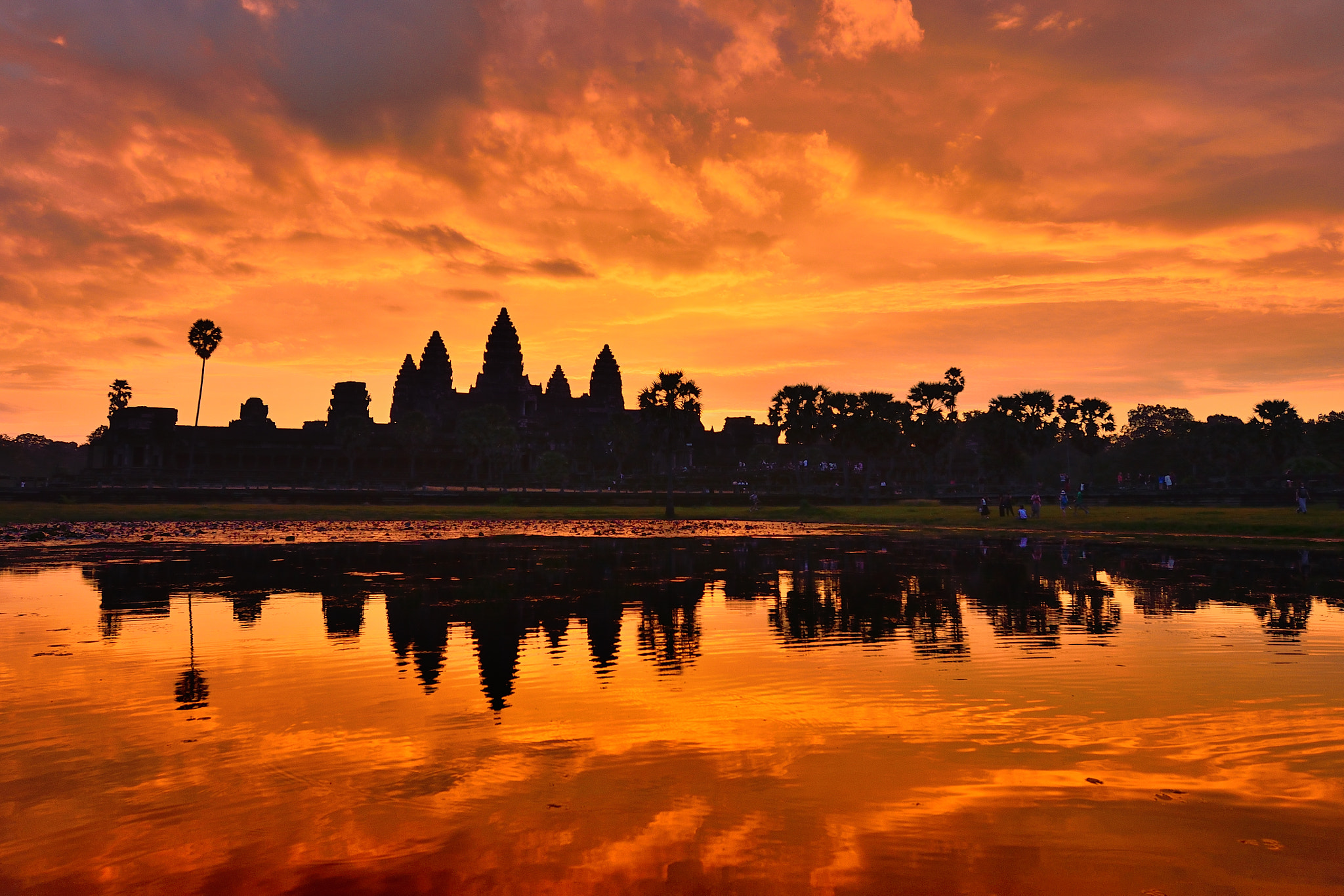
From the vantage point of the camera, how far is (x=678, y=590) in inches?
811

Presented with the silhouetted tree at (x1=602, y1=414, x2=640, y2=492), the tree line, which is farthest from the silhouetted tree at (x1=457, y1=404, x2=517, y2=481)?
the tree line

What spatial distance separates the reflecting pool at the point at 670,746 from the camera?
5.60 meters

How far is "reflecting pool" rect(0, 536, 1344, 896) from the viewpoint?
5.60 meters

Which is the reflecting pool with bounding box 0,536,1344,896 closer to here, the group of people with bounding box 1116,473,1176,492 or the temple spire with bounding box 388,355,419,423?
the group of people with bounding box 1116,473,1176,492

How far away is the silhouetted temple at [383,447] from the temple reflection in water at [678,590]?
237 feet

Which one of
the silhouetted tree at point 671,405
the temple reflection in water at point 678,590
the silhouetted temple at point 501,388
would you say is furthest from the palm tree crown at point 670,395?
the silhouetted temple at point 501,388

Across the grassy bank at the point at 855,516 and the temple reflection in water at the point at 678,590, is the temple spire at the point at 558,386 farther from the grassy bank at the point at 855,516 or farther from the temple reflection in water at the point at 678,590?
the temple reflection in water at the point at 678,590

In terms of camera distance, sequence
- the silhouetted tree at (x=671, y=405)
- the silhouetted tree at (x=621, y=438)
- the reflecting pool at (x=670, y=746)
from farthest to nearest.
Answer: the silhouetted tree at (x=621, y=438) → the silhouetted tree at (x=671, y=405) → the reflecting pool at (x=670, y=746)

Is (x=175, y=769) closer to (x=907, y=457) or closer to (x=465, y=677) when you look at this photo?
(x=465, y=677)

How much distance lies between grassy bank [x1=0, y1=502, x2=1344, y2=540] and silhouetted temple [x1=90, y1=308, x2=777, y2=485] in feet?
126

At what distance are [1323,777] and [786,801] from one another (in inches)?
177

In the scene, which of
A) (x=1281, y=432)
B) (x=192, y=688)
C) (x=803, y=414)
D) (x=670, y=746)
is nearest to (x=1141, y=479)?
(x=1281, y=432)

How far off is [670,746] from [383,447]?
122325mm

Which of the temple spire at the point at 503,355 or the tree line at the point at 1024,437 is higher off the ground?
the temple spire at the point at 503,355
